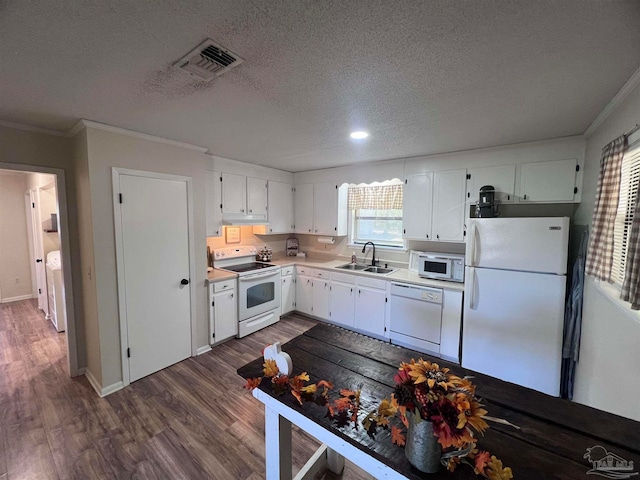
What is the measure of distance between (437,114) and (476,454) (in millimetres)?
1990

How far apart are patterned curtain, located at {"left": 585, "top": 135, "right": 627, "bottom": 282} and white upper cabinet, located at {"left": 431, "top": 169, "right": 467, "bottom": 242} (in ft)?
3.99

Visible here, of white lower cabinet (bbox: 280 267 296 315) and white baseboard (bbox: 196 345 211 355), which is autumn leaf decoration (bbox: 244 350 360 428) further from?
white lower cabinet (bbox: 280 267 296 315)

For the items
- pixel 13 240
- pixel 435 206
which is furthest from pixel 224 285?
pixel 13 240

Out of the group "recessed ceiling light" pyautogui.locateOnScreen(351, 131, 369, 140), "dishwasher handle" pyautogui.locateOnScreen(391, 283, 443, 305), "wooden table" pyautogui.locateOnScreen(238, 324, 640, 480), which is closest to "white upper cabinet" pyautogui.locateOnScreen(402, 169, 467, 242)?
"dishwasher handle" pyautogui.locateOnScreen(391, 283, 443, 305)

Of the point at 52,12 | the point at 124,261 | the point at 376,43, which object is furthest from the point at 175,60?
the point at 124,261

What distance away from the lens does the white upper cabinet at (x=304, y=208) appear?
4.34 metres

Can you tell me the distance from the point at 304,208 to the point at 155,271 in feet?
7.91

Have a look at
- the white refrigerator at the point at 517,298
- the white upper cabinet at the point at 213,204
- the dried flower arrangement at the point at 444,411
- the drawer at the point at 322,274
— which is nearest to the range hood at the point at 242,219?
the white upper cabinet at the point at 213,204

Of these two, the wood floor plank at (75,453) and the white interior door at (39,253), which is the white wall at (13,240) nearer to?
the white interior door at (39,253)

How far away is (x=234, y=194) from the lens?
356cm

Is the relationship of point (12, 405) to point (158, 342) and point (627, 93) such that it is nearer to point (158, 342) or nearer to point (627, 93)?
point (158, 342)

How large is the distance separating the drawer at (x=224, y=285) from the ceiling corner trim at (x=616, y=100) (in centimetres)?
364

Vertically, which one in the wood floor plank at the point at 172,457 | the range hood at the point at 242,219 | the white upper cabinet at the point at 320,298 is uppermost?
the range hood at the point at 242,219

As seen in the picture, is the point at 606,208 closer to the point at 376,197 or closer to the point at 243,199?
the point at 376,197
